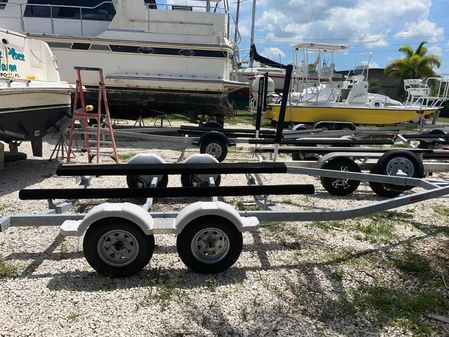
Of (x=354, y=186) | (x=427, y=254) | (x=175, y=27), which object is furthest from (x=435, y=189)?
(x=175, y=27)

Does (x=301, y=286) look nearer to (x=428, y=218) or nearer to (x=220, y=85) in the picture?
(x=428, y=218)

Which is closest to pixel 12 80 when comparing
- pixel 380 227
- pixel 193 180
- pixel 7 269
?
pixel 193 180

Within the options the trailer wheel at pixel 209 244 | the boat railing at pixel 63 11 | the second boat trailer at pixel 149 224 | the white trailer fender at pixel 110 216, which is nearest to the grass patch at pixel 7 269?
the second boat trailer at pixel 149 224

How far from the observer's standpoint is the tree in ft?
107

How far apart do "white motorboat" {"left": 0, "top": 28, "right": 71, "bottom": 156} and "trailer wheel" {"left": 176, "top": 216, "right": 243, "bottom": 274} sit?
3699mm

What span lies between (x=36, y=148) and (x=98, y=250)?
391 centimetres

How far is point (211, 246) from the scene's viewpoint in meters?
3.17

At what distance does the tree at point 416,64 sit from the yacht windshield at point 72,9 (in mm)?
29146

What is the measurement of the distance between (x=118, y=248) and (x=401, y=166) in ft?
13.0

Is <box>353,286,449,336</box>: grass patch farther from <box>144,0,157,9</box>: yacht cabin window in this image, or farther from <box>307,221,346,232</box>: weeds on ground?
<box>144,0,157,9</box>: yacht cabin window

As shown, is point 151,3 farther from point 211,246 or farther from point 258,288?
point 258,288

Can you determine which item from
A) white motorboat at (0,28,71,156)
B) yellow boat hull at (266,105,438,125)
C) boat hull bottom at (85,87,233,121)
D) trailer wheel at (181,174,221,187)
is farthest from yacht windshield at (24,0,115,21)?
trailer wheel at (181,174,221,187)

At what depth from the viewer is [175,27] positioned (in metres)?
10.7

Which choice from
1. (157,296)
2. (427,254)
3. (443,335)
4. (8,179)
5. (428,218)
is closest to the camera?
(443,335)
